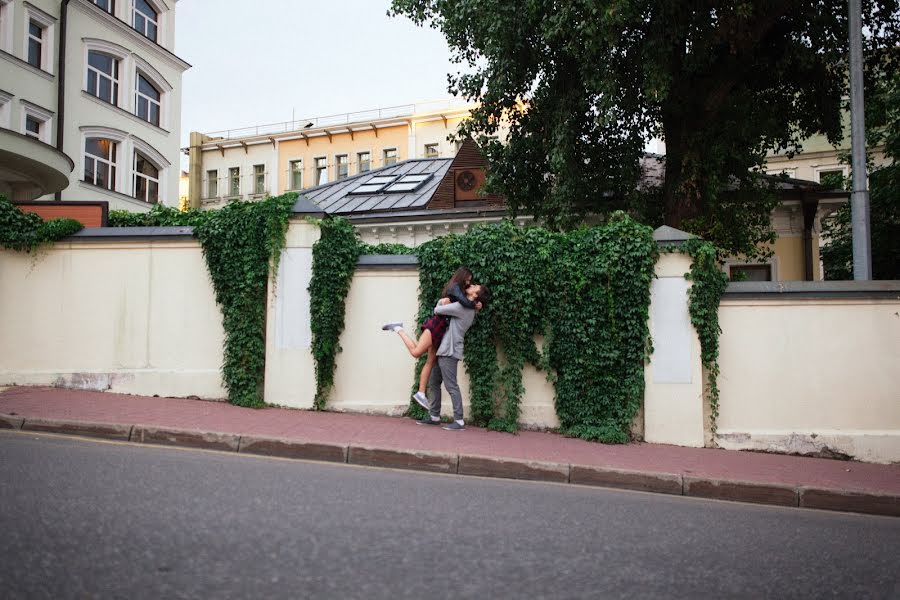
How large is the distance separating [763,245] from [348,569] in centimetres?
1680

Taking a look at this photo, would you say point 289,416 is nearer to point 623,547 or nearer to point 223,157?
point 623,547

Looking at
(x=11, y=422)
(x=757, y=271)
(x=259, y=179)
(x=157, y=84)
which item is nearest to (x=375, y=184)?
(x=157, y=84)

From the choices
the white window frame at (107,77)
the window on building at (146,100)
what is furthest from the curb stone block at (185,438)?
the window on building at (146,100)

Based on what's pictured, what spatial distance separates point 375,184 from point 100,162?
11.8 metres

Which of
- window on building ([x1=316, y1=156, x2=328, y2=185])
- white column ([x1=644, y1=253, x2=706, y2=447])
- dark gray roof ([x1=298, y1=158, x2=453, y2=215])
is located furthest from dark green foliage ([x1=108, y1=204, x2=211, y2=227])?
window on building ([x1=316, y1=156, x2=328, y2=185])

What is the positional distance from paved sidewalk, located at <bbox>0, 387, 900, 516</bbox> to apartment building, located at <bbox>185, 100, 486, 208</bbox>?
34.6 meters

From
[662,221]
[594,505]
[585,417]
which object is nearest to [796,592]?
[594,505]

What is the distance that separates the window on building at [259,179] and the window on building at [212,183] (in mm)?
3220

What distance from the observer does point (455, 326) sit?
8.16 metres

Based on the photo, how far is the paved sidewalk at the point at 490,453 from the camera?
650 centimetres

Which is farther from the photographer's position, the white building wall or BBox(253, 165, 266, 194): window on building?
BBox(253, 165, 266, 194): window on building

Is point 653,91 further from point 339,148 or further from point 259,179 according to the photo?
point 259,179

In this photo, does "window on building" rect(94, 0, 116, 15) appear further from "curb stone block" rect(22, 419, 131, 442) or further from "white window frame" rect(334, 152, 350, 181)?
"curb stone block" rect(22, 419, 131, 442)

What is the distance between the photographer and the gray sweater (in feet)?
26.6
